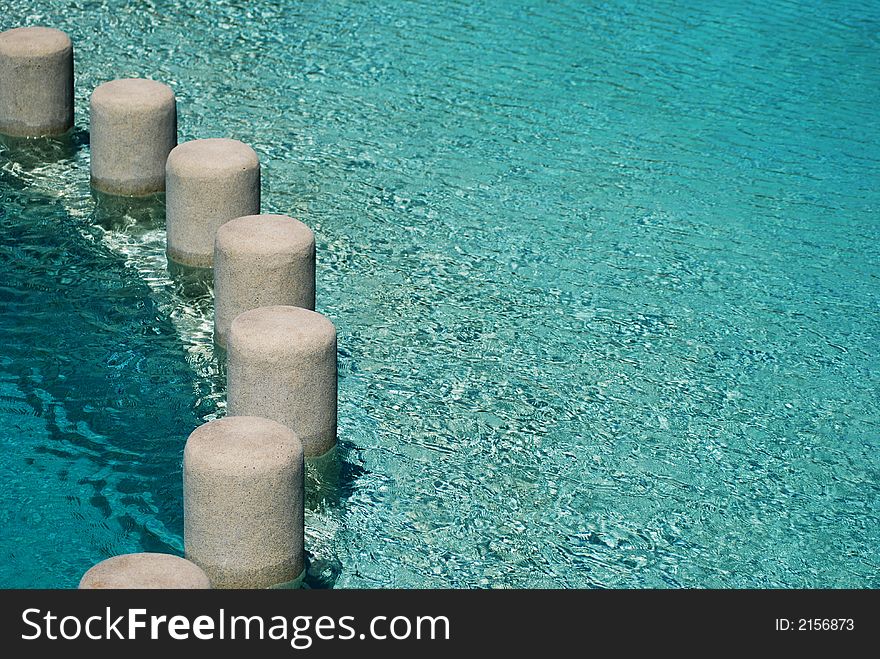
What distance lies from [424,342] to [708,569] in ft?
8.78

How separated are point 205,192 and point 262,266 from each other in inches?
50.4

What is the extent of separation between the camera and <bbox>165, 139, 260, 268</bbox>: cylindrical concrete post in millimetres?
8859

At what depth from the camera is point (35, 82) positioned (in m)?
10.7

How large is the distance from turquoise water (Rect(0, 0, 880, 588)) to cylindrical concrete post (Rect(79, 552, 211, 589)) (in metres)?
1.19

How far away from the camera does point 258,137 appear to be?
11.6 metres

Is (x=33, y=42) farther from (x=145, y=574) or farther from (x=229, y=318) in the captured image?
(x=145, y=574)

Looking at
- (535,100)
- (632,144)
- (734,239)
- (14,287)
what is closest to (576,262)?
(734,239)

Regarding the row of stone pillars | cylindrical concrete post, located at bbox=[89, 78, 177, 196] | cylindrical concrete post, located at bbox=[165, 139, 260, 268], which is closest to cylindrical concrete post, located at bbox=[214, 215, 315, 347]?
the row of stone pillars

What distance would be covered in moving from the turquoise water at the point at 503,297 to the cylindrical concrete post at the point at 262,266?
596 mm

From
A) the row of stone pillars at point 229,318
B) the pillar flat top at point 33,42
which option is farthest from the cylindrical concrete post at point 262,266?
the pillar flat top at point 33,42

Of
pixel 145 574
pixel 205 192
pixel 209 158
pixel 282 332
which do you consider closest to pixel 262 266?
pixel 282 332

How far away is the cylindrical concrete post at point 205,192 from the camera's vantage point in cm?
886

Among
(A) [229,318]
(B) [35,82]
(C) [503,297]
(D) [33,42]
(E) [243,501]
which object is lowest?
(C) [503,297]
